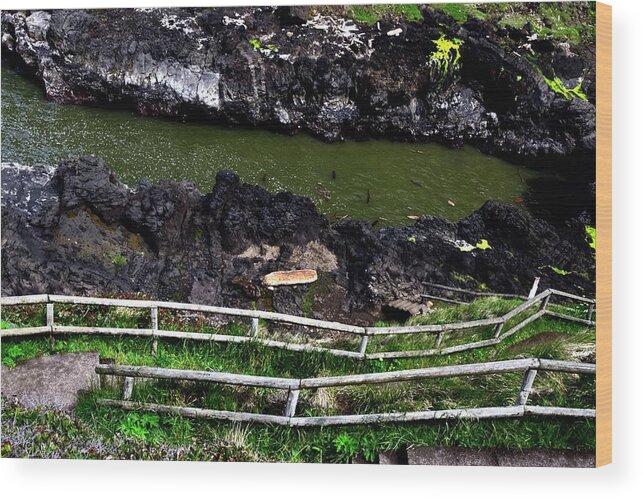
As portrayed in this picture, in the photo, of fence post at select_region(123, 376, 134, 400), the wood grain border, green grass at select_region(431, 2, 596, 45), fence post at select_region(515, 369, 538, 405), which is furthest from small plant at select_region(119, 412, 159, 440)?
green grass at select_region(431, 2, 596, 45)

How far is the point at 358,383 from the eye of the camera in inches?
216

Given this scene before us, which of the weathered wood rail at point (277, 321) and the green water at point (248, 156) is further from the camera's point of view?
the green water at point (248, 156)

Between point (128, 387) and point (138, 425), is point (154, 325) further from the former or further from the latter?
point (138, 425)

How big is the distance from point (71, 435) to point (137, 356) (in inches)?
32.3

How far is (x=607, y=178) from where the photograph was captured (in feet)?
18.8

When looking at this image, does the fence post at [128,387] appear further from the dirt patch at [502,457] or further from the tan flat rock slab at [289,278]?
the dirt patch at [502,457]

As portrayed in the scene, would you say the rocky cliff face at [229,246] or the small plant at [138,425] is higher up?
the rocky cliff face at [229,246]

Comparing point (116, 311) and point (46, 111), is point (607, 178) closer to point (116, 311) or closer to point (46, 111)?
point (116, 311)

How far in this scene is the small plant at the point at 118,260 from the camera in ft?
21.3

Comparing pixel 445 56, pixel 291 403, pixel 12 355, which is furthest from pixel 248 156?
pixel 12 355

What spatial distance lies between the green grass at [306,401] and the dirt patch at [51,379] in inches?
3.2

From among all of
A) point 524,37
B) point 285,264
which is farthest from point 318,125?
point 524,37

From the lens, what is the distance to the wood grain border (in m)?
5.66

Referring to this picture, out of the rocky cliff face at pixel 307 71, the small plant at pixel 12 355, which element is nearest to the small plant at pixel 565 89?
the rocky cliff face at pixel 307 71
